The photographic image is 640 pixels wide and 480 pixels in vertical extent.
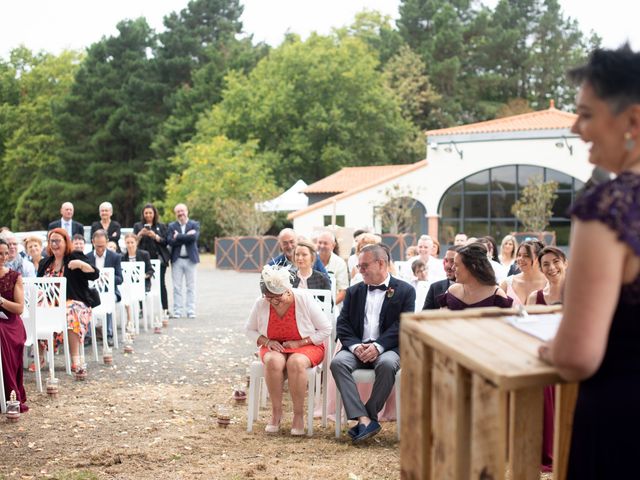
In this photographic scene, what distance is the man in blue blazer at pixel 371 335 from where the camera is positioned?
18.9 ft

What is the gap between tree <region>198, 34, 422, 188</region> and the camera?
40491 mm

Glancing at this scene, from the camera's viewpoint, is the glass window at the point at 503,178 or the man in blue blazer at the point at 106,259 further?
the glass window at the point at 503,178

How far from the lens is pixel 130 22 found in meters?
49.7

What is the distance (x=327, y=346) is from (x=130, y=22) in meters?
47.3

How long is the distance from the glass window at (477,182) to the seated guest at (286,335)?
2583 cm

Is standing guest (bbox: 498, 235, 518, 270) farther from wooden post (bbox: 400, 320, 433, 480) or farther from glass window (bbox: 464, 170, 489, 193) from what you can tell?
glass window (bbox: 464, 170, 489, 193)

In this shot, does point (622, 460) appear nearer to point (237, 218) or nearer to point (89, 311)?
point (89, 311)

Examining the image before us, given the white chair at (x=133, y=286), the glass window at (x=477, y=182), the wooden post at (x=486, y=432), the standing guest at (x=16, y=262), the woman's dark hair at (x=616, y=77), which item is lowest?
the white chair at (x=133, y=286)

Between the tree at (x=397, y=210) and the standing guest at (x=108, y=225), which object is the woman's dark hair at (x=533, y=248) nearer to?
the standing guest at (x=108, y=225)

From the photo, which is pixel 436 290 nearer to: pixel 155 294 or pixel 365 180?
pixel 155 294

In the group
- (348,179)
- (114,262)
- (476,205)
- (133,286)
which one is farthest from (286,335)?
(348,179)

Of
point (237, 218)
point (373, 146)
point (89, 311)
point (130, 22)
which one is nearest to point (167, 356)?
point (89, 311)

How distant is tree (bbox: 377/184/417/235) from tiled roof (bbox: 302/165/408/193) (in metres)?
4.67

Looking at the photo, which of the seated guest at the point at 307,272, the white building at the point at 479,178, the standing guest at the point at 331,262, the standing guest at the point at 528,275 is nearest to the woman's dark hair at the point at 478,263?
the standing guest at the point at 528,275
